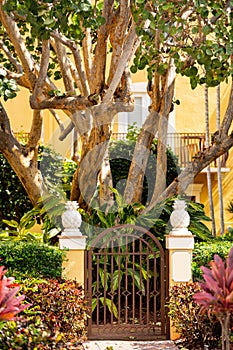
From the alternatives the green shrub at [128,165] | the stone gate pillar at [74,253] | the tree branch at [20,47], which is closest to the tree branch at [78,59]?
the tree branch at [20,47]

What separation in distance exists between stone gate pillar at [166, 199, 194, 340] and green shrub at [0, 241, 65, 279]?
1.58 metres

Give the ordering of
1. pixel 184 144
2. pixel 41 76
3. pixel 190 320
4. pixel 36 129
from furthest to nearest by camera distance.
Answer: pixel 184 144 < pixel 36 129 < pixel 41 76 < pixel 190 320

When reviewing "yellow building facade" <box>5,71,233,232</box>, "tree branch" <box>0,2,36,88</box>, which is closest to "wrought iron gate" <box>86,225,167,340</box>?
"tree branch" <box>0,2,36,88</box>

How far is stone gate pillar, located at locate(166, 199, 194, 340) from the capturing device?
9.77m

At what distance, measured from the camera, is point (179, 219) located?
392 inches

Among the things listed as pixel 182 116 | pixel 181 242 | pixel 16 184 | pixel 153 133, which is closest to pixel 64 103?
pixel 153 133

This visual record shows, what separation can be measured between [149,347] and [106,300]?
1.16 meters

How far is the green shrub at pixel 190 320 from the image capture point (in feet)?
27.7

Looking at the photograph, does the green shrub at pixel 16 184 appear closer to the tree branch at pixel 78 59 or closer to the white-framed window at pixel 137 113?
the white-framed window at pixel 137 113

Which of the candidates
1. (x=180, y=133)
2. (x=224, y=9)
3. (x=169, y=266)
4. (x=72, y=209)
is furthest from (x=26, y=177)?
(x=180, y=133)

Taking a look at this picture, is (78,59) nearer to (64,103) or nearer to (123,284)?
(64,103)

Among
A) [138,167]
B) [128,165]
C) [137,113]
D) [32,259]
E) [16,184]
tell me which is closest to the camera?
[32,259]

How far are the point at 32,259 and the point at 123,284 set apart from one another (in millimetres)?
1902

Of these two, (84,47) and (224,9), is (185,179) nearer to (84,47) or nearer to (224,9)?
(84,47)
